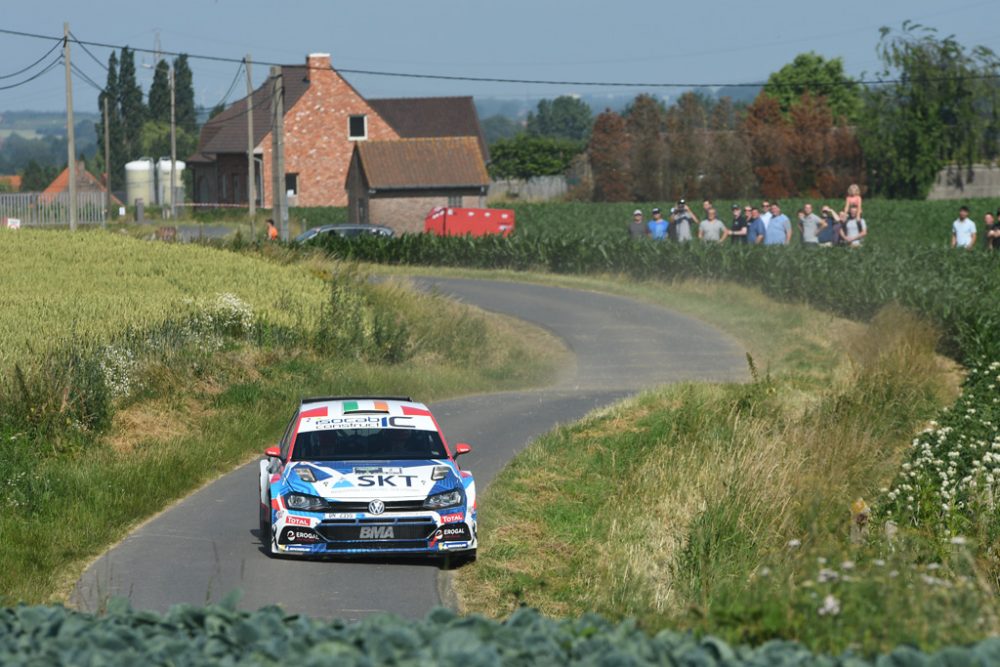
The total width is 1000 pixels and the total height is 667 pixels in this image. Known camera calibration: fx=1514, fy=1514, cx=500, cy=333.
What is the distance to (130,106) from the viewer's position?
155 meters

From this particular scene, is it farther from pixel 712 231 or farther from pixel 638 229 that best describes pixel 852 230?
pixel 638 229

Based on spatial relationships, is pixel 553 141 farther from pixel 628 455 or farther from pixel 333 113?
pixel 628 455

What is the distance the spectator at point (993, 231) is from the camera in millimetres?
38206

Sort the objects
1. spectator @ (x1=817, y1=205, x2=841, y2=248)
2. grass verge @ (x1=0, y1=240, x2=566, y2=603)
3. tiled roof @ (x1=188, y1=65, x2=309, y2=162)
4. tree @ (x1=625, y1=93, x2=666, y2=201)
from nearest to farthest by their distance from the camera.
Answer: grass verge @ (x1=0, y1=240, x2=566, y2=603) < spectator @ (x1=817, y1=205, x2=841, y2=248) < tree @ (x1=625, y1=93, x2=666, y2=201) < tiled roof @ (x1=188, y1=65, x2=309, y2=162)

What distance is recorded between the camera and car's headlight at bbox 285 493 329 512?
13625 millimetres

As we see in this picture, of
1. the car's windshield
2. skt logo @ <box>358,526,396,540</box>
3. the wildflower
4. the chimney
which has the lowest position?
skt logo @ <box>358,526,396,540</box>

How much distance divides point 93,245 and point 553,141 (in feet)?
409

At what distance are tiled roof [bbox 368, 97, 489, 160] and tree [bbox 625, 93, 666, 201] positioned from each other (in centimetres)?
2089

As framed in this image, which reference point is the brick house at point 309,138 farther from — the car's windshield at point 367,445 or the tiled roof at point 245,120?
the car's windshield at point 367,445

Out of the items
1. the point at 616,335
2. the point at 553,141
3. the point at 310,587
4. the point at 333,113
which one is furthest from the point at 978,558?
the point at 553,141

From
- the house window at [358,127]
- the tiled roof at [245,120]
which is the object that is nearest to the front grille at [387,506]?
the tiled roof at [245,120]

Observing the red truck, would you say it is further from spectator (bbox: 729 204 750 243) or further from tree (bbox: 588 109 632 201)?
tree (bbox: 588 109 632 201)

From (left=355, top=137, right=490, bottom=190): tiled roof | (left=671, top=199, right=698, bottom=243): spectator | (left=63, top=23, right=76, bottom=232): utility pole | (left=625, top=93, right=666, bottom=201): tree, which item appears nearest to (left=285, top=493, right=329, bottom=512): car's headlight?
(left=671, top=199, right=698, bottom=243): spectator

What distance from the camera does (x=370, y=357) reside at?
29516 millimetres
